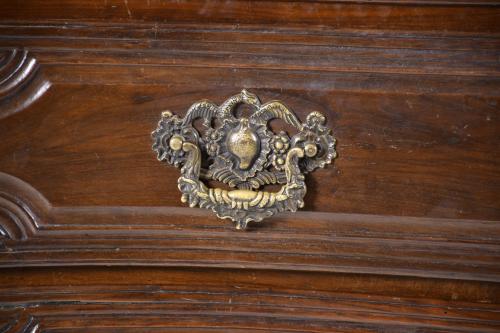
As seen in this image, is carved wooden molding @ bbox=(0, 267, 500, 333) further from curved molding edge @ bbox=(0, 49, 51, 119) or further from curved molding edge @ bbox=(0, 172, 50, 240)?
curved molding edge @ bbox=(0, 49, 51, 119)

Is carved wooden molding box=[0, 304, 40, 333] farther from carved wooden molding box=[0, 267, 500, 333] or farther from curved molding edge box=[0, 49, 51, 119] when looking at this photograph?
curved molding edge box=[0, 49, 51, 119]

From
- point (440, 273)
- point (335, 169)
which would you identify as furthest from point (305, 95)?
point (440, 273)

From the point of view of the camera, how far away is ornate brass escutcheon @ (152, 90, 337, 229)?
468 millimetres

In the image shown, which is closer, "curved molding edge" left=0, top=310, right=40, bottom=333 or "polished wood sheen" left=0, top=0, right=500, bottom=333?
"polished wood sheen" left=0, top=0, right=500, bottom=333

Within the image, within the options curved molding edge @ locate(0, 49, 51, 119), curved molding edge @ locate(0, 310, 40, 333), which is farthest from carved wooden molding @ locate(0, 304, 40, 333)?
curved molding edge @ locate(0, 49, 51, 119)

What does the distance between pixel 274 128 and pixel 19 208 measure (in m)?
0.23

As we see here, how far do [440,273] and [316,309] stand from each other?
0.11m

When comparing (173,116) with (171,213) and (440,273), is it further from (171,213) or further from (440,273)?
(440,273)

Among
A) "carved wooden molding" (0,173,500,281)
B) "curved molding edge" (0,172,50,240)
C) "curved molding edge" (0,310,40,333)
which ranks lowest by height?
"curved molding edge" (0,310,40,333)

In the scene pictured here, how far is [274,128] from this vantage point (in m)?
0.48

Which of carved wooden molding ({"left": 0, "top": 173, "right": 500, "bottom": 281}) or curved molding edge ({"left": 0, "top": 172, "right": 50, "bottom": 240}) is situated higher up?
curved molding edge ({"left": 0, "top": 172, "right": 50, "bottom": 240})

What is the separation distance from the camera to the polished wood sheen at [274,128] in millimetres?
450

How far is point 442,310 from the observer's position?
1.72 feet

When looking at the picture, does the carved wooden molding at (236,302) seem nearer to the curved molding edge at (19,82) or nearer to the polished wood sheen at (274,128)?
the polished wood sheen at (274,128)
